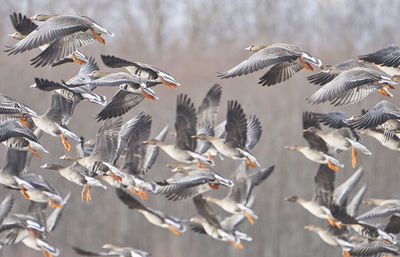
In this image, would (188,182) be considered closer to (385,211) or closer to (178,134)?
(178,134)

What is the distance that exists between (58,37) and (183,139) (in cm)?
374

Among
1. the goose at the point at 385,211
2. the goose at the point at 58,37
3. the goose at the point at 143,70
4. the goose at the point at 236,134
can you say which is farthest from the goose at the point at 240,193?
the goose at the point at 58,37

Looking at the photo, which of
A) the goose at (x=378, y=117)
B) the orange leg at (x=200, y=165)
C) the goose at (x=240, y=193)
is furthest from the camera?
the goose at (x=240, y=193)

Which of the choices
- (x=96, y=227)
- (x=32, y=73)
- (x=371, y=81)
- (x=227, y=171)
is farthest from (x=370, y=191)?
(x=371, y=81)

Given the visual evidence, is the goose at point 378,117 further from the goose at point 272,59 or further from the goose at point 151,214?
the goose at point 151,214

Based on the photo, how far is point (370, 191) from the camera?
2080cm

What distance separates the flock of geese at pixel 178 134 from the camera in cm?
786

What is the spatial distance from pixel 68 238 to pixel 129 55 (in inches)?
227

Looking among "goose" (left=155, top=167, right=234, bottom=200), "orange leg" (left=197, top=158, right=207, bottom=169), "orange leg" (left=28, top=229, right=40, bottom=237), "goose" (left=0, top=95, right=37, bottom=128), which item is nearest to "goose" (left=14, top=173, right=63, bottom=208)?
"orange leg" (left=28, top=229, right=40, bottom=237)

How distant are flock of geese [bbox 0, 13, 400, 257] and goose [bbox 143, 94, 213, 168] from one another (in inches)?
0.6

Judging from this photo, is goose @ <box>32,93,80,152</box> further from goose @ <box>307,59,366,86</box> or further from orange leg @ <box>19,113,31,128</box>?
goose @ <box>307,59,366,86</box>

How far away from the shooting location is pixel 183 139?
11.0m

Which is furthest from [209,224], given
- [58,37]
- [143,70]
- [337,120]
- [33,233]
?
[58,37]

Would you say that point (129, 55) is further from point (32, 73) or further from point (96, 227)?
point (96, 227)
